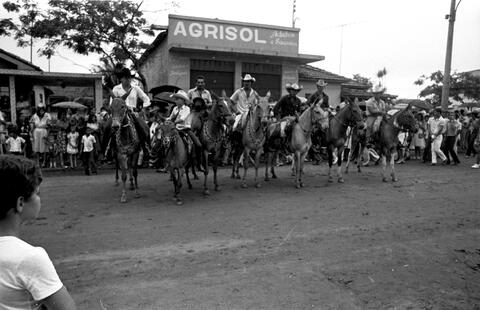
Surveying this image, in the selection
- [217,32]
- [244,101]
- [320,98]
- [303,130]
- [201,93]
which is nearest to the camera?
[201,93]

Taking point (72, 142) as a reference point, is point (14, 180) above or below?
above

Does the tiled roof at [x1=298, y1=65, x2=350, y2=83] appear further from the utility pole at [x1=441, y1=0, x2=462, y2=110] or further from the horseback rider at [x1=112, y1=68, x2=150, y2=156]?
the horseback rider at [x1=112, y1=68, x2=150, y2=156]

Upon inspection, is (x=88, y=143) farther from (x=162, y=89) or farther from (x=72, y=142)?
(x=162, y=89)

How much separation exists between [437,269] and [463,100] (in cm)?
3341

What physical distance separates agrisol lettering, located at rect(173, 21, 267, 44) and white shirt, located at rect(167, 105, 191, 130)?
11.1 m

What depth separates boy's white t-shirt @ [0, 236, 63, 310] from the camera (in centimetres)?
168

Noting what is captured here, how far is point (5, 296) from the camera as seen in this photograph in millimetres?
1724

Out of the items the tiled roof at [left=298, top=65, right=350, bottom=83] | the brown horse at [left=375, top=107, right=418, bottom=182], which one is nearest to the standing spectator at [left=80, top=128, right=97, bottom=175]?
the brown horse at [left=375, top=107, right=418, bottom=182]

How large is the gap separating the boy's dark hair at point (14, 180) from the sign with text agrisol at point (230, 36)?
17.9 meters

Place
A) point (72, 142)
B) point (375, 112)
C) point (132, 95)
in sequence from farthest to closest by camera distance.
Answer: point (72, 142) < point (375, 112) < point (132, 95)

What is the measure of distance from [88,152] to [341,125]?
26.6 ft

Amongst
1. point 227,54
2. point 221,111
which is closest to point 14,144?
point 221,111

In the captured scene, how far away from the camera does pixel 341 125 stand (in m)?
11.4

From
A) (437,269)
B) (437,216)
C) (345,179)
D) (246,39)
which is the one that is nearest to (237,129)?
(345,179)
